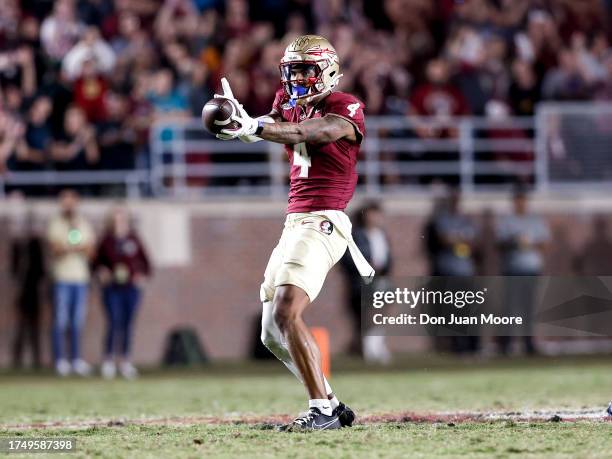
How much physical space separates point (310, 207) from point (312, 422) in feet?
4.19

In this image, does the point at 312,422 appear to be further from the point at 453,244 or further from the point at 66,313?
the point at 453,244

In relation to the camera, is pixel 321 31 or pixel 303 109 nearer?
pixel 303 109

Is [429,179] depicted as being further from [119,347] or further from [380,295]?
[380,295]

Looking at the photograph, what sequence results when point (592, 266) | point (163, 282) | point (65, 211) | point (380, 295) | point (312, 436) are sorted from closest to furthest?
point (312, 436), point (380, 295), point (65, 211), point (163, 282), point (592, 266)

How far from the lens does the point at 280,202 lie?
17.0 metres

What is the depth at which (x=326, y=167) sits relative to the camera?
26.4ft

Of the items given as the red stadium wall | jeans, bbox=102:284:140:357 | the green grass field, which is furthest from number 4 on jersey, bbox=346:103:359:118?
the red stadium wall

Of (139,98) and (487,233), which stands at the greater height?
(139,98)

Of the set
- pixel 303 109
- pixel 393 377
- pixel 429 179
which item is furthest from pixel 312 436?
pixel 429 179

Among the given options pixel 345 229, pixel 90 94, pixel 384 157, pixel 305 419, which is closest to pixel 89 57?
pixel 90 94

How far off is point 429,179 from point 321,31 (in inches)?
93.6

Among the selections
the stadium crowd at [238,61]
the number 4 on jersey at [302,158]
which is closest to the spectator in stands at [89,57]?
the stadium crowd at [238,61]

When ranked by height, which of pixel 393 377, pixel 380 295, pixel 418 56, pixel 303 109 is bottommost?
pixel 393 377

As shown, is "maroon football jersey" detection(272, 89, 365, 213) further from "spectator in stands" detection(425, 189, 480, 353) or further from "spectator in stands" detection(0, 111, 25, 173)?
"spectator in stands" detection(425, 189, 480, 353)
